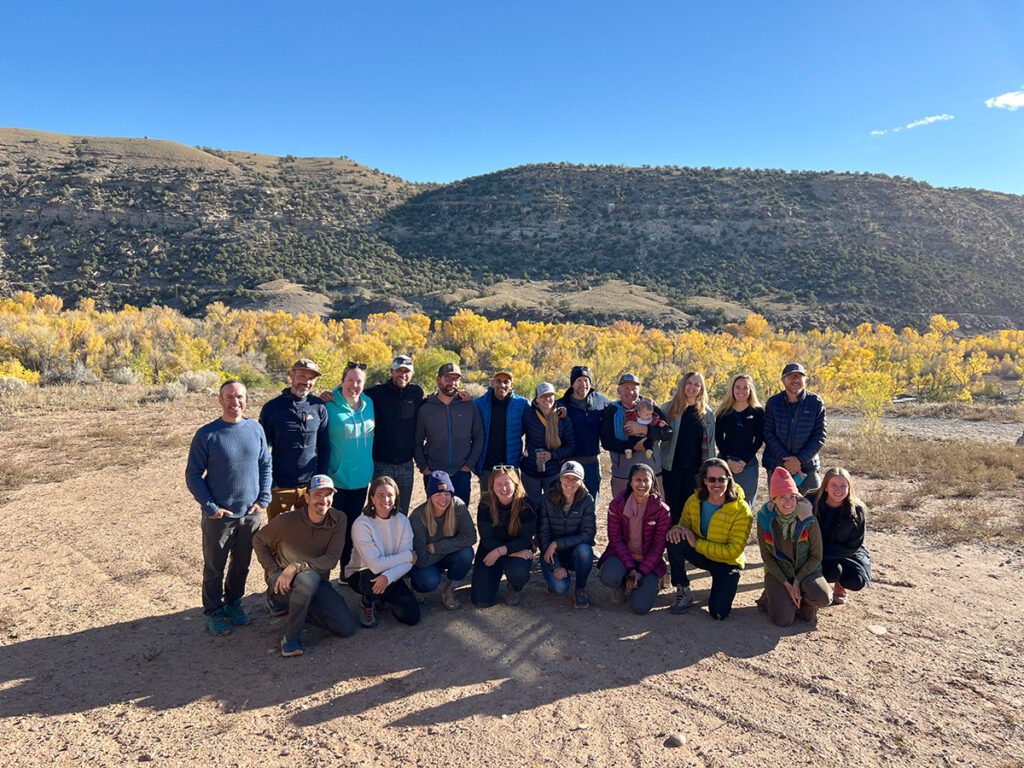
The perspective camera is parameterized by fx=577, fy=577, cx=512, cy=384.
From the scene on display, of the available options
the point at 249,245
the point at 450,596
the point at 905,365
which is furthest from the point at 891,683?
the point at 249,245

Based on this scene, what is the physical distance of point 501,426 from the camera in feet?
16.9

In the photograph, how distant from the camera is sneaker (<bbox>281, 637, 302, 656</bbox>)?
3.85 metres

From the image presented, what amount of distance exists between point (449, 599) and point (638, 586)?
148 cm

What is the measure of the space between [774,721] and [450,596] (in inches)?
93.4

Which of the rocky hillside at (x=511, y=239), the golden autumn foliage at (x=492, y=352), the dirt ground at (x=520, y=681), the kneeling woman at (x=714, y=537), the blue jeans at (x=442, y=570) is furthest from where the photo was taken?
the rocky hillside at (x=511, y=239)

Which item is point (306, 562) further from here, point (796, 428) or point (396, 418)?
point (796, 428)

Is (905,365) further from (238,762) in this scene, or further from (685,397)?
(238,762)

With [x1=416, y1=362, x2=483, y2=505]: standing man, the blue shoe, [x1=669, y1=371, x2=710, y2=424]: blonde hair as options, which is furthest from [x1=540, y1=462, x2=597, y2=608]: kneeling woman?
the blue shoe

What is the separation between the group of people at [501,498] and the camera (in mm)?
4043

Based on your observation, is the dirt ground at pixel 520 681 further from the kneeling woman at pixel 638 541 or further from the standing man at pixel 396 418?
the standing man at pixel 396 418

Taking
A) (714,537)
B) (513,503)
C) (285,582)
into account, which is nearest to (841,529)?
(714,537)

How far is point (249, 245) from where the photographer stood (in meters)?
49.6

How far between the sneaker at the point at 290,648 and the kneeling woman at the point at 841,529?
3.83 meters

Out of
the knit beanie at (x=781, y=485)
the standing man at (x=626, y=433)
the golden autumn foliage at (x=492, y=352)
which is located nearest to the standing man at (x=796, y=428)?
the knit beanie at (x=781, y=485)
